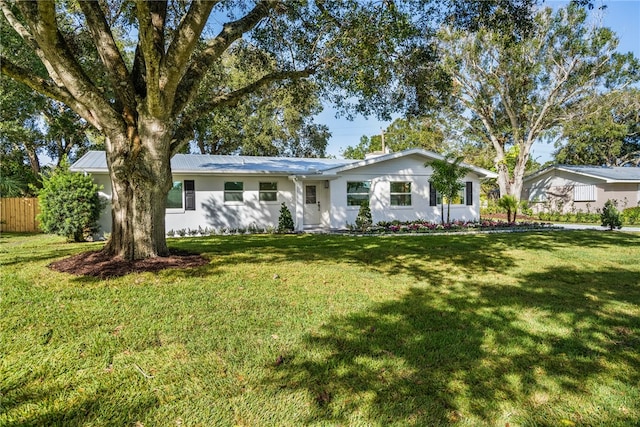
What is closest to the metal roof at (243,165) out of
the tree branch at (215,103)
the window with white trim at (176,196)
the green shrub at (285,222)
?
the window with white trim at (176,196)

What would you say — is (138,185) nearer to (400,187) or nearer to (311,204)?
(311,204)

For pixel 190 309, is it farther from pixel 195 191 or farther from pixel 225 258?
pixel 195 191

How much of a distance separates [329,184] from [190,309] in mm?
12644

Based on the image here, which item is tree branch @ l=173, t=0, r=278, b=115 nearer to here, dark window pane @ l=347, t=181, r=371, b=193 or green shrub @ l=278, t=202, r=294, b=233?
green shrub @ l=278, t=202, r=294, b=233

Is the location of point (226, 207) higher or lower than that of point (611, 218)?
higher

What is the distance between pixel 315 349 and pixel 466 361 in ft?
4.68

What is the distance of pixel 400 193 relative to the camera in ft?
57.4

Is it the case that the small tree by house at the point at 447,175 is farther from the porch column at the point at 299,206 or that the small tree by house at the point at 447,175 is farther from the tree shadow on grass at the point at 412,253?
the porch column at the point at 299,206

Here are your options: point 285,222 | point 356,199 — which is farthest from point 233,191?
point 356,199

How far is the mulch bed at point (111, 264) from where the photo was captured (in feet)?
18.9

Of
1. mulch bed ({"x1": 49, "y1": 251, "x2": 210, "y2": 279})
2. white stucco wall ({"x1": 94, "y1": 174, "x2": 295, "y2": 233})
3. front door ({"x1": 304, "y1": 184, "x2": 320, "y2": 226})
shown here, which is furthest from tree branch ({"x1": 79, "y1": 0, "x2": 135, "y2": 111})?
front door ({"x1": 304, "y1": 184, "x2": 320, "y2": 226})

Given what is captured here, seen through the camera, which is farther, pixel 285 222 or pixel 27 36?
pixel 285 222

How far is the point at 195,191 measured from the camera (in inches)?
606

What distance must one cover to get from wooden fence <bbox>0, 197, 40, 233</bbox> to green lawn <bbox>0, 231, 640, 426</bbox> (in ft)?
41.3
